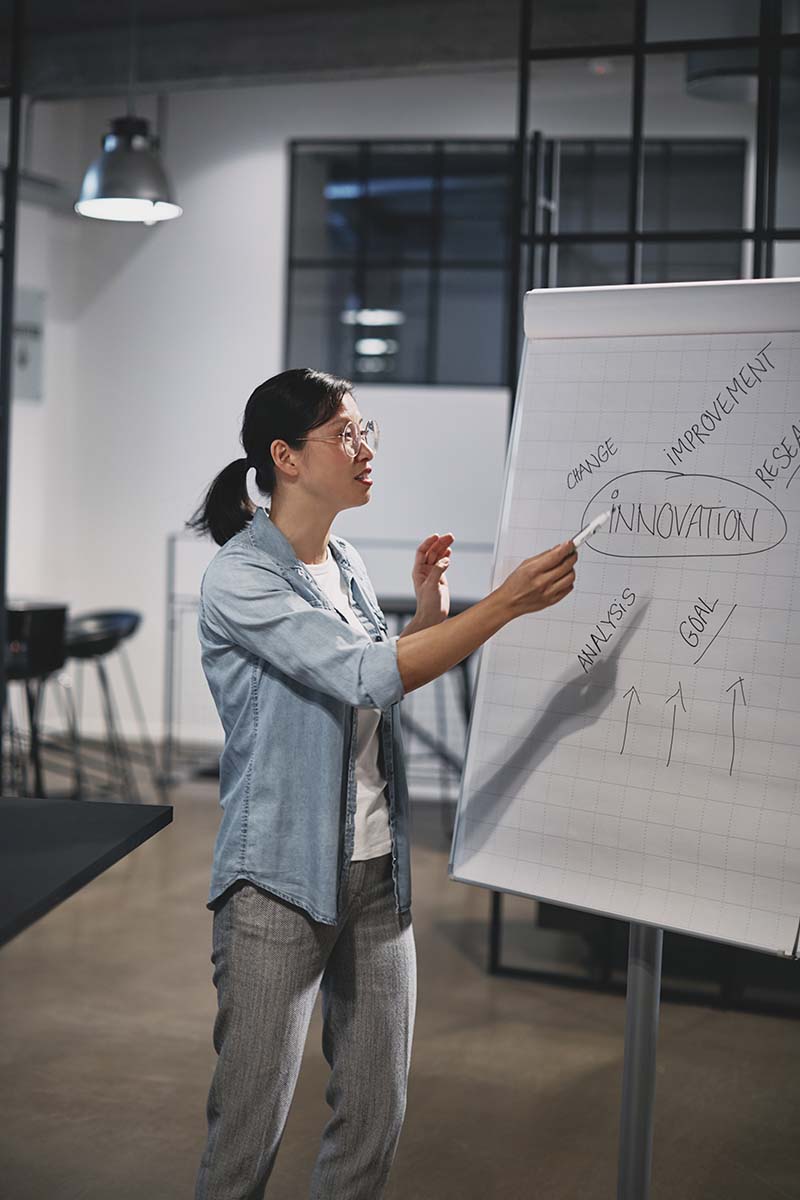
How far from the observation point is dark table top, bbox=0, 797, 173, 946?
1.51 meters

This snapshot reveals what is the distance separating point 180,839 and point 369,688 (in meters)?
3.72

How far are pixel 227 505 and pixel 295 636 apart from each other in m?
0.35

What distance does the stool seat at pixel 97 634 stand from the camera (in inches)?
220

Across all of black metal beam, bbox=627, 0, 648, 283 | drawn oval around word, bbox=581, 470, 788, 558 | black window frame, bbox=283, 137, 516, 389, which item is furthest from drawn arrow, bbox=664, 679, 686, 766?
black window frame, bbox=283, 137, 516, 389

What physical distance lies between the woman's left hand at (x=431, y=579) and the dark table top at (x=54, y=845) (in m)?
0.54

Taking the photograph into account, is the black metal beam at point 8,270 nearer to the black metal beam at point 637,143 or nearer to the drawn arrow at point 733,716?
the black metal beam at point 637,143

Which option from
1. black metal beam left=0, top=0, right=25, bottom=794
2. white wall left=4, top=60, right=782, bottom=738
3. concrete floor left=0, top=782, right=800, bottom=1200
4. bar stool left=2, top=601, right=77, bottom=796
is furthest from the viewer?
white wall left=4, top=60, right=782, bottom=738

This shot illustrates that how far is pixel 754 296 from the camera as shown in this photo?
1803 millimetres

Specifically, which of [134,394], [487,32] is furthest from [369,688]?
[134,394]

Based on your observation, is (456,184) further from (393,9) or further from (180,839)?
(180,839)

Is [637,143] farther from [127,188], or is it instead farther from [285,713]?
[285,713]

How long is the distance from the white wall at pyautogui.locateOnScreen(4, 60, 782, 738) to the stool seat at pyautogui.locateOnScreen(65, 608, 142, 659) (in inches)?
51.8

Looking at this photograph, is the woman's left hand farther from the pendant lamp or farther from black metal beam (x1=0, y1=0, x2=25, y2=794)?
the pendant lamp

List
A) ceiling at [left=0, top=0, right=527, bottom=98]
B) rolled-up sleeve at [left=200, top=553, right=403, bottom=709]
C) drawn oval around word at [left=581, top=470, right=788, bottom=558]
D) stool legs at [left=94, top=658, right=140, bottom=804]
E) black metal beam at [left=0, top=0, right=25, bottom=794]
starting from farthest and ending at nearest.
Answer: stool legs at [left=94, top=658, right=140, bottom=804], ceiling at [left=0, top=0, right=527, bottom=98], black metal beam at [left=0, top=0, right=25, bottom=794], drawn oval around word at [left=581, top=470, right=788, bottom=558], rolled-up sleeve at [left=200, top=553, right=403, bottom=709]
